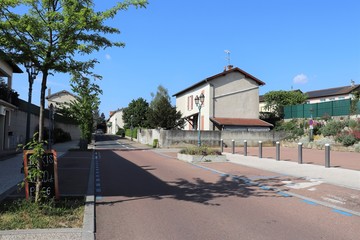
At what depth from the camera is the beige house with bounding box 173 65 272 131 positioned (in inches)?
1682

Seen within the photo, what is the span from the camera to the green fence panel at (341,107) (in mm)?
36406

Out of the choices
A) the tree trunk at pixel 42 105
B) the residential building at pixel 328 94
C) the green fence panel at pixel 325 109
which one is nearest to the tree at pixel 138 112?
the residential building at pixel 328 94

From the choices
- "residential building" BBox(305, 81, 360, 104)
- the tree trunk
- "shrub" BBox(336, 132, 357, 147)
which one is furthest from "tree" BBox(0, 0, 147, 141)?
"residential building" BBox(305, 81, 360, 104)

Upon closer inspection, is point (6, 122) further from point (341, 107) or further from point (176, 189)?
point (341, 107)

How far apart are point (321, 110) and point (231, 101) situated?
9.70 m

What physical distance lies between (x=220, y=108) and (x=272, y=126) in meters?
6.25

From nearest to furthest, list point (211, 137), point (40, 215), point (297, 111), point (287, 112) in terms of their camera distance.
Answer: point (40, 215) < point (211, 137) < point (297, 111) < point (287, 112)

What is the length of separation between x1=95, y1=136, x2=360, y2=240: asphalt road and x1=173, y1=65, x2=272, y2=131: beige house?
30.9 meters

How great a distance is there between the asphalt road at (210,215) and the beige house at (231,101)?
101ft

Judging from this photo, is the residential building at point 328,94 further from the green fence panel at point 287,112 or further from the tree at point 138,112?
the tree at point 138,112

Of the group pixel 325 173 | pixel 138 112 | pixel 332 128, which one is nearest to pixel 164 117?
pixel 332 128

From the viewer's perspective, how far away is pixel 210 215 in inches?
291

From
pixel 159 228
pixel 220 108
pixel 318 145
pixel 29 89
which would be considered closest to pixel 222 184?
pixel 159 228

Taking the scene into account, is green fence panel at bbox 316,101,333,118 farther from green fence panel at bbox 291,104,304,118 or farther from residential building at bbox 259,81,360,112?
residential building at bbox 259,81,360,112
